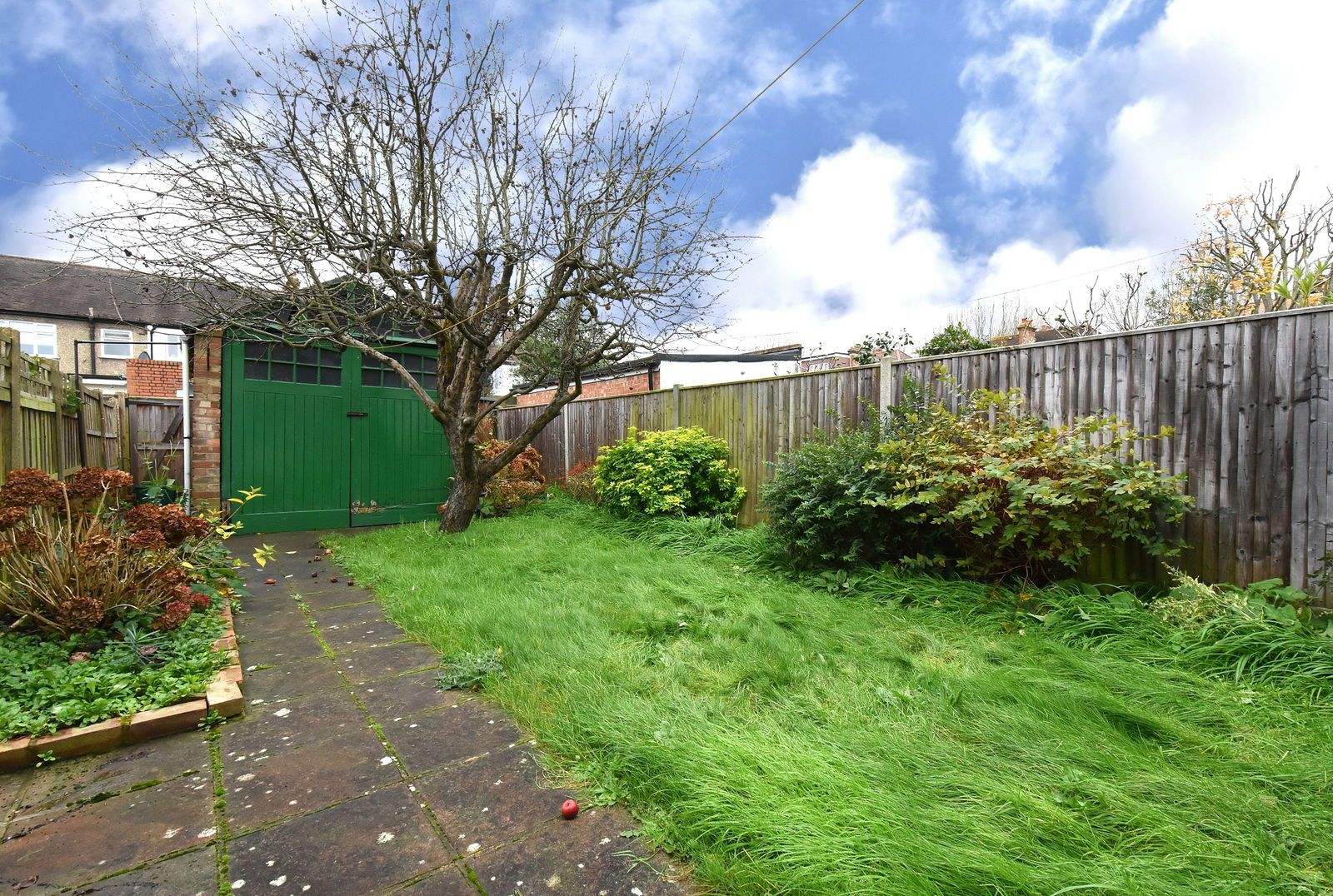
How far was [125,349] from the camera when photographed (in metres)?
20.8

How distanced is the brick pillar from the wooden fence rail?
7.92 meters

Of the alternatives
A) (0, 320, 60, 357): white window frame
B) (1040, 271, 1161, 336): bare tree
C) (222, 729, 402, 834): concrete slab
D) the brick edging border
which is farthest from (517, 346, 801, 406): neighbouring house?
(0, 320, 60, 357): white window frame

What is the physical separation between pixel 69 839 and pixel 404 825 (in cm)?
96

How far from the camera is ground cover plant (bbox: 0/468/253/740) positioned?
7.89 ft

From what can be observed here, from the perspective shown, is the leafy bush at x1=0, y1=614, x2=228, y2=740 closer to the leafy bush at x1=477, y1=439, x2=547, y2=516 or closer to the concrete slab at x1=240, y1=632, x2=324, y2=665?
the concrete slab at x1=240, y1=632, x2=324, y2=665

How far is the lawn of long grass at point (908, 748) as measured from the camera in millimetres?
1390

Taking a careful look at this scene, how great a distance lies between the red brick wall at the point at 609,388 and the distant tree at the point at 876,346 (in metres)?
6.38

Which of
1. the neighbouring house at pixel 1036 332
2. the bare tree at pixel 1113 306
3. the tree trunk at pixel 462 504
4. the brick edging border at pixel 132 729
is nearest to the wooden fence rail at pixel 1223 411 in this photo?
the brick edging border at pixel 132 729

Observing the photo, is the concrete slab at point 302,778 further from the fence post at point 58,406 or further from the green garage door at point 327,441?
the green garage door at point 327,441

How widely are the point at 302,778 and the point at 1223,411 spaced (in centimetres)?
470

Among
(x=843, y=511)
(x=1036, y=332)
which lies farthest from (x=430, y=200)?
(x=1036, y=332)

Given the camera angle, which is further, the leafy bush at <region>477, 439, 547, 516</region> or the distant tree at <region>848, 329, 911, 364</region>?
the distant tree at <region>848, 329, 911, 364</region>

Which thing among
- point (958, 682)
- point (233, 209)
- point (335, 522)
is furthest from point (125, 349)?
point (958, 682)

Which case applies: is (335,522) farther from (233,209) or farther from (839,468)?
(839,468)
